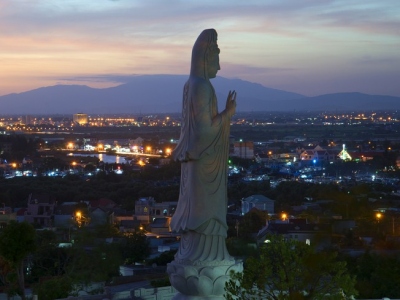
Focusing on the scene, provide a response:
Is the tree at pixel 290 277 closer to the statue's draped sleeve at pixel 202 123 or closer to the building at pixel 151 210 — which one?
the statue's draped sleeve at pixel 202 123

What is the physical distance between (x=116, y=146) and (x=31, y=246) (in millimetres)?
89527

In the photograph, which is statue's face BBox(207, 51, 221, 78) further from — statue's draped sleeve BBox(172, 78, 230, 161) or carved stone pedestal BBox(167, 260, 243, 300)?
carved stone pedestal BBox(167, 260, 243, 300)

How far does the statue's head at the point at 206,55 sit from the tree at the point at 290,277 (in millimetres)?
2008

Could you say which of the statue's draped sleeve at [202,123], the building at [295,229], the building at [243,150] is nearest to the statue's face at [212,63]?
the statue's draped sleeve at [202,123]

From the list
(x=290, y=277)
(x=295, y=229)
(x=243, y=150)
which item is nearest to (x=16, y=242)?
(x=290, y=277)

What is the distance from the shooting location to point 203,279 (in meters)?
7.95

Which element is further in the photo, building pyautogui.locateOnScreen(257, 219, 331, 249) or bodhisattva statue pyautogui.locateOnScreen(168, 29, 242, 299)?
building pyautogui.locateOnScreen(257, 219, 331, 249)

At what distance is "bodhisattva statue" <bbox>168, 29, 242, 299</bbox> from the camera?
8.16m

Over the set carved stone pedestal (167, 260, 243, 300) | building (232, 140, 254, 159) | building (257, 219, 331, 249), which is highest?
carved stone pedestal (167, 260, 243, 300)

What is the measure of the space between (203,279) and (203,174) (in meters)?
1.08

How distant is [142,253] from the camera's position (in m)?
21.0

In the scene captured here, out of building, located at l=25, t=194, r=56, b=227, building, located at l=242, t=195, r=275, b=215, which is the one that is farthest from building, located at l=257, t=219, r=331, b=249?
building, located at l=25, t=194, r=56, b=227

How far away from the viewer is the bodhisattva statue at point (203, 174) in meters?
8.16

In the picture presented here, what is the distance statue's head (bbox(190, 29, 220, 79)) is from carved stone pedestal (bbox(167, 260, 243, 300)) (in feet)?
6.48
